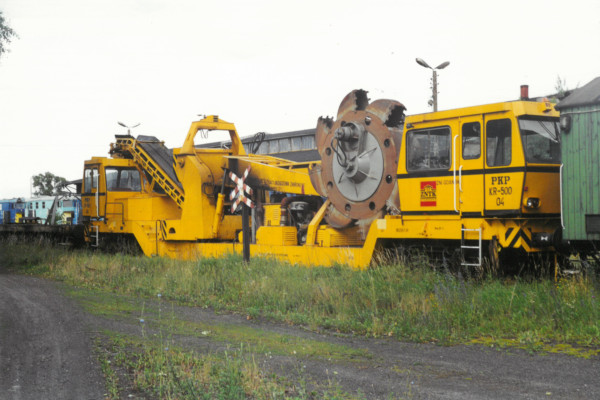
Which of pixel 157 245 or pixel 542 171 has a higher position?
pixel 542 171

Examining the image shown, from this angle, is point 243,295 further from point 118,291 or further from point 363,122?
point 363,122

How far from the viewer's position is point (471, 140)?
36.0 feet

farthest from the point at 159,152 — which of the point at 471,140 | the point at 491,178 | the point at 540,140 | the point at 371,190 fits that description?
the point at 540,140

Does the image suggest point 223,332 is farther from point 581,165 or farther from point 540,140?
point 540,140

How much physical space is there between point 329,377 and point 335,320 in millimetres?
2820

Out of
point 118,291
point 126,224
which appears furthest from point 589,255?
point 126,224

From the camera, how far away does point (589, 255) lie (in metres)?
10.3

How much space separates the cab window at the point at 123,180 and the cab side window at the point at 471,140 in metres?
12.1

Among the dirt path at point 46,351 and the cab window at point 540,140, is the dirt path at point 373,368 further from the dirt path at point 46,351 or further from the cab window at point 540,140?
the cab window at point 540,140

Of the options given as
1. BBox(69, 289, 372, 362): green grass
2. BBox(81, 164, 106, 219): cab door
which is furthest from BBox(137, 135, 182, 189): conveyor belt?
BBox(69, 289, 372, 362): green grass

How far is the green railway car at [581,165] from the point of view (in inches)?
373

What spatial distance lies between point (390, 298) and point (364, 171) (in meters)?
3.92

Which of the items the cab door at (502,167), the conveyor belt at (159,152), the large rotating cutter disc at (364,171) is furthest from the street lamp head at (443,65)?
the cab door at (502,167)

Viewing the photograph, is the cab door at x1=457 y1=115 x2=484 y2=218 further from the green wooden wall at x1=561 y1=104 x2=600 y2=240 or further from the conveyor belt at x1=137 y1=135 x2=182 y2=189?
the conveyor belt at x1=137 y1=135 x2=182 y2=189
